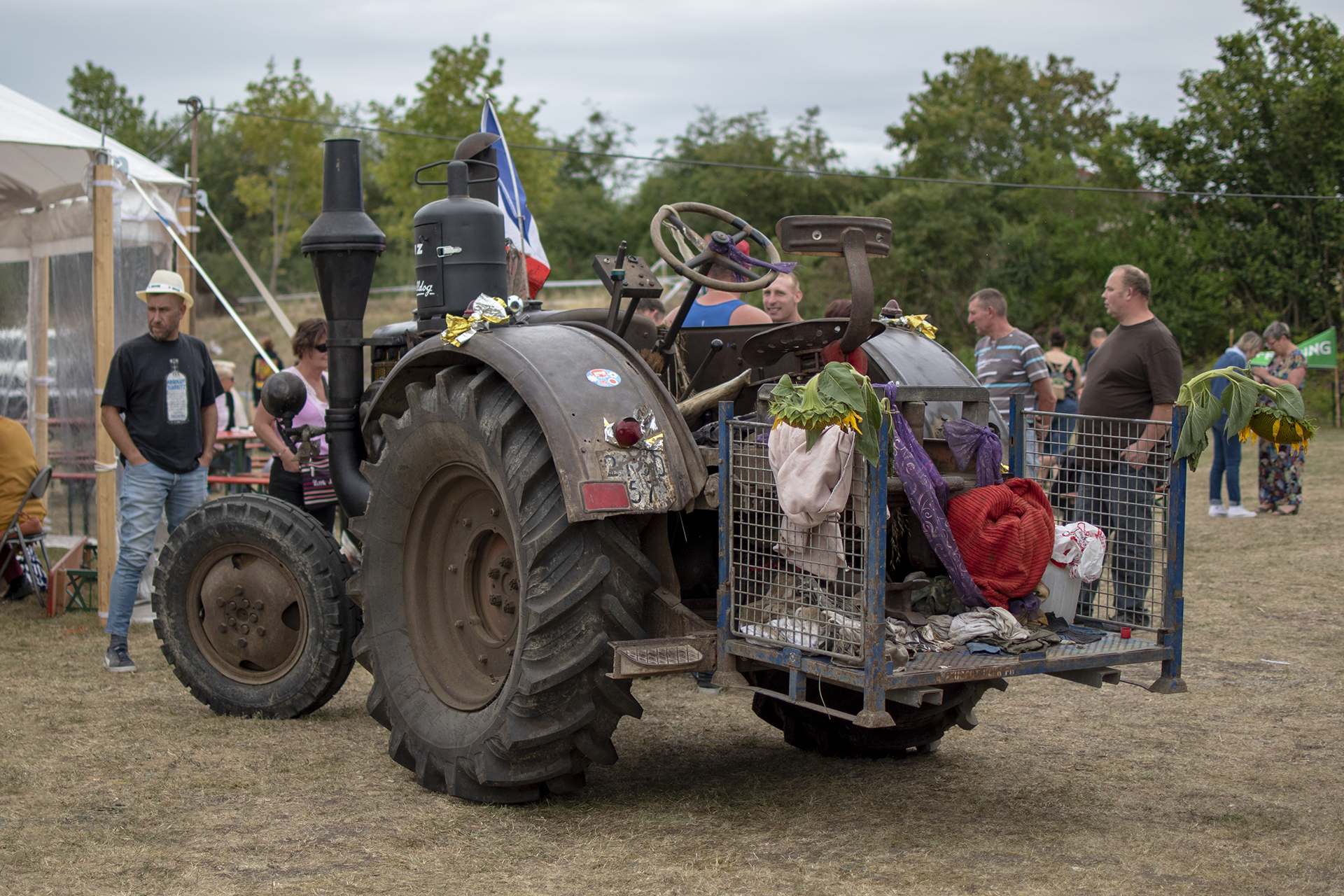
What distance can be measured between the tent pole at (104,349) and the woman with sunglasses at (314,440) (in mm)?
1170

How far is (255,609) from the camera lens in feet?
17.6

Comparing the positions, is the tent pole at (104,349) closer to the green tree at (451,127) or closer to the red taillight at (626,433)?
the red taillight at (626,433)

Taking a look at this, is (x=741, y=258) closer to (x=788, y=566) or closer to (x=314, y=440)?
(x=788, y=566)

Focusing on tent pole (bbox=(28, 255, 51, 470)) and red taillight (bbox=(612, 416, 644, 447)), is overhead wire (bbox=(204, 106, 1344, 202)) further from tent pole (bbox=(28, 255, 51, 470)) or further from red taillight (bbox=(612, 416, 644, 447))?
red taillight (bbox=(612, 416, 644, 447))

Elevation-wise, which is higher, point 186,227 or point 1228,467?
point 186,227

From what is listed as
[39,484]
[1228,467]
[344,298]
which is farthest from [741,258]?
[1228,467]

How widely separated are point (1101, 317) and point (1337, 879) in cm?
2637

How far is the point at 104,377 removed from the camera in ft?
24.6

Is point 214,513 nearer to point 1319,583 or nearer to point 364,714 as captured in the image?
point 364,714

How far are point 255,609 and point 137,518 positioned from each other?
4.89 feet

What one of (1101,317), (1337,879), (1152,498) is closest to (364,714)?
(1152,498)

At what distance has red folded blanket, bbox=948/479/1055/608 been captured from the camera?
4.01 metres

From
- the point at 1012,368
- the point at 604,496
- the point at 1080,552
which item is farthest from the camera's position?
the point at 1012,368

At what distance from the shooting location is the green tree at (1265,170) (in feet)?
85.8
